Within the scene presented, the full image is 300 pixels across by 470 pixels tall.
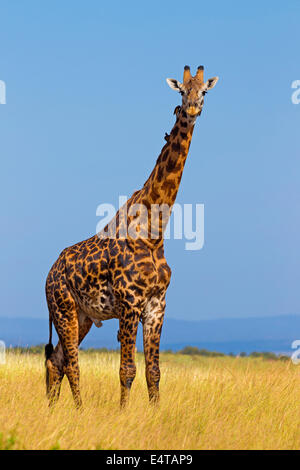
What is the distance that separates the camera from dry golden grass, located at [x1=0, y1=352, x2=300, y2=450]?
7.61 metres

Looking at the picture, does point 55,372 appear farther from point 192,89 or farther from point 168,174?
point 192,89

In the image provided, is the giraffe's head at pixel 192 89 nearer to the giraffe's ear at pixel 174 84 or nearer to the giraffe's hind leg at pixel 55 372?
the giraffe's ear at pixel 174 84

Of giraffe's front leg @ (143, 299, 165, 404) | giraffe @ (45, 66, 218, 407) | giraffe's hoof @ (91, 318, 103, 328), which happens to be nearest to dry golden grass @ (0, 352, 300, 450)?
giraffe's front leg @ (143, 299, 165, 404)

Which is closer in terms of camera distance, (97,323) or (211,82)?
(211,82)

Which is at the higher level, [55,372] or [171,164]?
[171,164]

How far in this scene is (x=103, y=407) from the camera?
10.5 meters

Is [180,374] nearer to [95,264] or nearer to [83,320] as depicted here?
[83,320]

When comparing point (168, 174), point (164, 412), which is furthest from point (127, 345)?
point (168, 174)

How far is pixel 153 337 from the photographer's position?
946 centimetres

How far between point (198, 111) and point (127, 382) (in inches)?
158

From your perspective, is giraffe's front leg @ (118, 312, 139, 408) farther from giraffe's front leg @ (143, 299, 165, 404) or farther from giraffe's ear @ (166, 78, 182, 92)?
giraffe's ear @ (166, 78, 182, 92)

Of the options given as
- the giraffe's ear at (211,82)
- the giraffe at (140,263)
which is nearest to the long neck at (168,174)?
the giraffe at (140,263)

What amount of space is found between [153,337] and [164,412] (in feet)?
3.60
